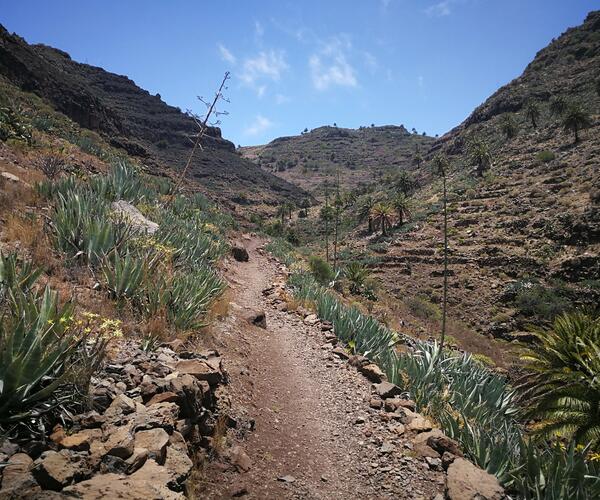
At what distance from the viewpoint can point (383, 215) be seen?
133 feet

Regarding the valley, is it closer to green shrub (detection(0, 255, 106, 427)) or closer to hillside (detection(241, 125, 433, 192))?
green shrub (detection(0, 255, 106, 427))

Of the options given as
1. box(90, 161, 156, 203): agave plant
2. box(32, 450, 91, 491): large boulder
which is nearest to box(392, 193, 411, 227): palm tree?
box(90, 161, 156, 203): agave plant

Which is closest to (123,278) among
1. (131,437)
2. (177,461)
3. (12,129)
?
(131,437)

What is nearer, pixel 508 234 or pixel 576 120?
pixel 508 234

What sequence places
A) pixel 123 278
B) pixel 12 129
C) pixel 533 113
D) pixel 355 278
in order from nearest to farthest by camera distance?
1. pixel 123 278
2. pixel 12 129
3. pixel 355 278
4. pixel 533 113

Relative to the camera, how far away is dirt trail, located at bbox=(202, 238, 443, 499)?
11.3 ft

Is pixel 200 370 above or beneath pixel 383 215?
beneath

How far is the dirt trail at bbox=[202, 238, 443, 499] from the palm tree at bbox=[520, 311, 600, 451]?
3.51 metres

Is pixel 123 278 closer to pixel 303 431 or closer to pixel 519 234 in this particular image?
pixel 303 431

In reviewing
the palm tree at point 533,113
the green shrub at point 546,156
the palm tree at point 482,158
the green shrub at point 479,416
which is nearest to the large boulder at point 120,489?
the green shrub at point 479,416

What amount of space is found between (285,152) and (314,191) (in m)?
49.2

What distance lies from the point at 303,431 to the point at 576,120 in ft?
155

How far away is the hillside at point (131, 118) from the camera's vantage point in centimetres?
3466

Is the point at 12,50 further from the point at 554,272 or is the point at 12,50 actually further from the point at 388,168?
the point at 388,168
